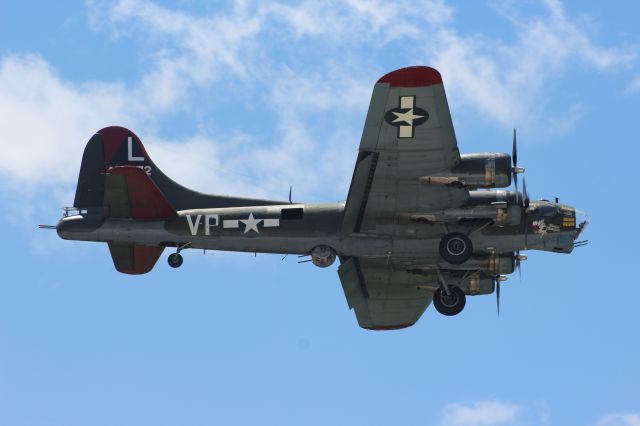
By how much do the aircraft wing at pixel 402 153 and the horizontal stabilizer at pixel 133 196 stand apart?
5.61 m

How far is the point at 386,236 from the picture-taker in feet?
120

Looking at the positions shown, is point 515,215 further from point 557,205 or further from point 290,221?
point 290,221

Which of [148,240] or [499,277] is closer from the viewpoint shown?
[148,240]

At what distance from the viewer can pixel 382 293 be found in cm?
4047

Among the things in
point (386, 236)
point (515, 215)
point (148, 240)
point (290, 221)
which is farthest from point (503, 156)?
point (148, 240)

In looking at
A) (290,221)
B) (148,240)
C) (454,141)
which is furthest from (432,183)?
(148,240)

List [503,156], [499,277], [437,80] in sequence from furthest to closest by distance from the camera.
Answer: [499,277], [503,156], [437,80]

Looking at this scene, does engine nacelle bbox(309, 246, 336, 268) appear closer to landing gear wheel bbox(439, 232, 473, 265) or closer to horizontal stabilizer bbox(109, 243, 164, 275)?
landing gear wheel bbox(439, 232, 473, 265)

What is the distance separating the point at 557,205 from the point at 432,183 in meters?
4.58

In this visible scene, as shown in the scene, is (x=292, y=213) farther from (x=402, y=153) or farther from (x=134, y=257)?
(x=134, y=257)

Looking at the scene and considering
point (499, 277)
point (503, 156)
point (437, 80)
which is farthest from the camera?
point (499, 277)

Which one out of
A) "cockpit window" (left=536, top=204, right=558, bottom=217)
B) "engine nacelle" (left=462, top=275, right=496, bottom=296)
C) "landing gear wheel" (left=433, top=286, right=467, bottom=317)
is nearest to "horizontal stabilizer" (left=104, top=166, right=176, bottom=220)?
"landing gear wheel" (left=433, top=286, right=467, bottom=317)

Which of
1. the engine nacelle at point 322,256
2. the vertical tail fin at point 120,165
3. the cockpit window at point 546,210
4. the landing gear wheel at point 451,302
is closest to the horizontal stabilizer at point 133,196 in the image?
the vertical tail fin at point 120,165

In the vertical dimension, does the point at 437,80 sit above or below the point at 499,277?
above
